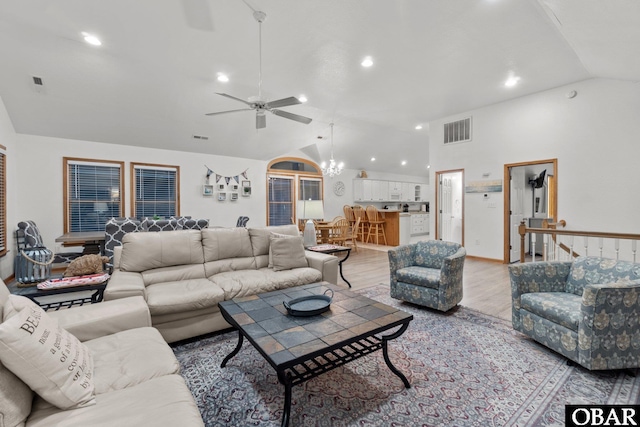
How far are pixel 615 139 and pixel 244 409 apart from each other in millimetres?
5938

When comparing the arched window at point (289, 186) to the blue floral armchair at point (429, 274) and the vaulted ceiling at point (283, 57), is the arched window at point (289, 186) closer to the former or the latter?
the vaulted ceiling at point (283, 57)

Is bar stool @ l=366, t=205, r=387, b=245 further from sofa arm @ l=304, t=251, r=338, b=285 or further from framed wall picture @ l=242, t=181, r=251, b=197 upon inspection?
sofa arm @ l=304, t=251, r=338, b=285

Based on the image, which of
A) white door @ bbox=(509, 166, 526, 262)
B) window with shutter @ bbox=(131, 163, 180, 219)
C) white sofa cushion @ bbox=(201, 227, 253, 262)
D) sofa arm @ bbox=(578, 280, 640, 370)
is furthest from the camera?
window with shutter @ bbox=(131, 163, 180, 219)

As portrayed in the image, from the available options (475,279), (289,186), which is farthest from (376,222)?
(475,279)

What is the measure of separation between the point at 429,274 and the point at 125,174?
620 centimetres

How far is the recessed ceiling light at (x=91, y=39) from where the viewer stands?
3.42 meters

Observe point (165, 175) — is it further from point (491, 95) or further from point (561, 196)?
point (561, 196)

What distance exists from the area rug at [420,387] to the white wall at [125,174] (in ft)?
16.0

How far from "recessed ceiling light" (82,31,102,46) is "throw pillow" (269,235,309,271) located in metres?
3.31

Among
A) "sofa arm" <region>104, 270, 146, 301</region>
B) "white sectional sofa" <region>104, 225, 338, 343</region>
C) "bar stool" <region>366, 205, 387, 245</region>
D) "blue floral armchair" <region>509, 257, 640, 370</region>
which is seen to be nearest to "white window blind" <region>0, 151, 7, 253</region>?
"white sectional sofa" <region>104, 225, 338, 343</region>

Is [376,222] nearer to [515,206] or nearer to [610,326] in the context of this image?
[515,206]

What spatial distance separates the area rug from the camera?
1598mm

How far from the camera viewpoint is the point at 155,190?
628cm

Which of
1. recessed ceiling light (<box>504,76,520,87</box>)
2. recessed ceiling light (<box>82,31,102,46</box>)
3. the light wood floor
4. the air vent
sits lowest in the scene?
the light wood floor
